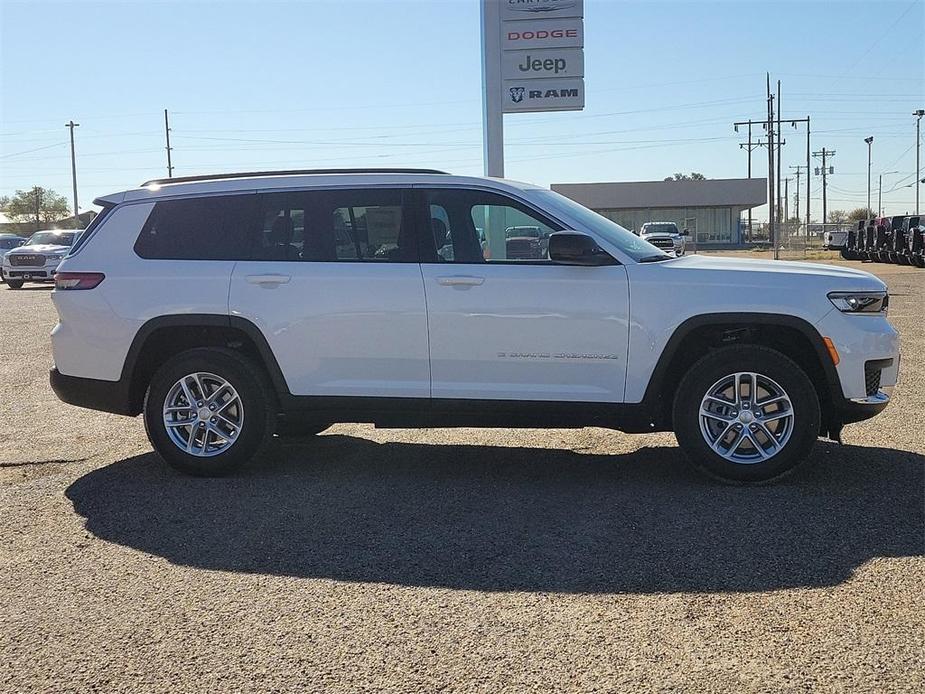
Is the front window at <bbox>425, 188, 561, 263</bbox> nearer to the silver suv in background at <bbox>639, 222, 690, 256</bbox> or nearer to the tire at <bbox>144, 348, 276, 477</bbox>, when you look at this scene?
the tire at <bbox>144, 348, 276, 477</bbox>

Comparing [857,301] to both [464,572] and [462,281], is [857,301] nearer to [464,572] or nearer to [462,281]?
[462,281]

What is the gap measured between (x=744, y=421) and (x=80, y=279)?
4524 millimetres

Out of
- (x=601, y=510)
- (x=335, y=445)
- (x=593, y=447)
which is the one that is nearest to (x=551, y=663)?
(x=601, y=510)

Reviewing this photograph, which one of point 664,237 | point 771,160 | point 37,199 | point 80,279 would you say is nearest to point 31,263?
point 664,237

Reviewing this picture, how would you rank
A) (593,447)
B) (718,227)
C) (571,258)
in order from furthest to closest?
(718,227)
(593,447)
(571,258)

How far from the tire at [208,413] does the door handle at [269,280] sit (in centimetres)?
52

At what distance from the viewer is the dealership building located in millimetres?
69812

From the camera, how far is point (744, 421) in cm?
584

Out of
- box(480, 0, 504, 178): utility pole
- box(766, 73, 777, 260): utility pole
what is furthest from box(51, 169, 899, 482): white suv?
box(766, 73, 777, 260): utility pole

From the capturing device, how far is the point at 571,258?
5785 mm

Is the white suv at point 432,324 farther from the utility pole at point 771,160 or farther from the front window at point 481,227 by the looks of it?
the utility pole at point 771,160

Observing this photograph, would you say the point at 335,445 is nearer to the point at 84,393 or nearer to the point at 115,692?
the point at 84,393

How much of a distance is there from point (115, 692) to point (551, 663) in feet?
5.16

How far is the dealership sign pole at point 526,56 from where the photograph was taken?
15875 millimetres
